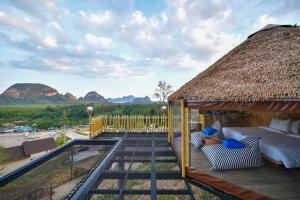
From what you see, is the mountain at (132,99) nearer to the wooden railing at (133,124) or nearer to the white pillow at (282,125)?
the wooden railing at (133,124)

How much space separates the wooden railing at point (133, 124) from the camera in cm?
1101

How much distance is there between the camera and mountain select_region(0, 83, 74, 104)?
92.2 meters

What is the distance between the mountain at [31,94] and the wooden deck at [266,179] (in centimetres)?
9919

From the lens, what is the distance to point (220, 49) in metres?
14.7

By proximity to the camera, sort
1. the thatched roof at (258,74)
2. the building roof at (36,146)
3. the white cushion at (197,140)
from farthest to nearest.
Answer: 1. the building roof at (36,146)
2. the white cushion at (197,140)
3. the thatched roof at (258,74)

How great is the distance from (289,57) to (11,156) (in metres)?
32.4

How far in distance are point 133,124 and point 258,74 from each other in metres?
8.65

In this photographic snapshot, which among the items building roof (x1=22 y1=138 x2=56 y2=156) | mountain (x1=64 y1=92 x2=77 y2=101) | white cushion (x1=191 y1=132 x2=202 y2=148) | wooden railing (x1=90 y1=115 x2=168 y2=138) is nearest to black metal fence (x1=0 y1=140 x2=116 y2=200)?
wooden railing (x1=90 y1=115 x2=168 y2=138)

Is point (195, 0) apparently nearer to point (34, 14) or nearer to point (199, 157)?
point (199, 157)

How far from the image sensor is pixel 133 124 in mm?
11539

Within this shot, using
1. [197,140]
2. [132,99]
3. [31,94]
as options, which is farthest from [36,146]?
[132,99]

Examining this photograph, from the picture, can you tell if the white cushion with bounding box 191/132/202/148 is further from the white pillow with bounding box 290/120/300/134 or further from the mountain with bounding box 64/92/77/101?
the mountain with bounding box 64/92/77/101

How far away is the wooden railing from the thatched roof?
639cm

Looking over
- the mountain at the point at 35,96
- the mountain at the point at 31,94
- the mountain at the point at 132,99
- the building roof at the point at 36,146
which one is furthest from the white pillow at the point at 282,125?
the mountain at the point at 31,94
